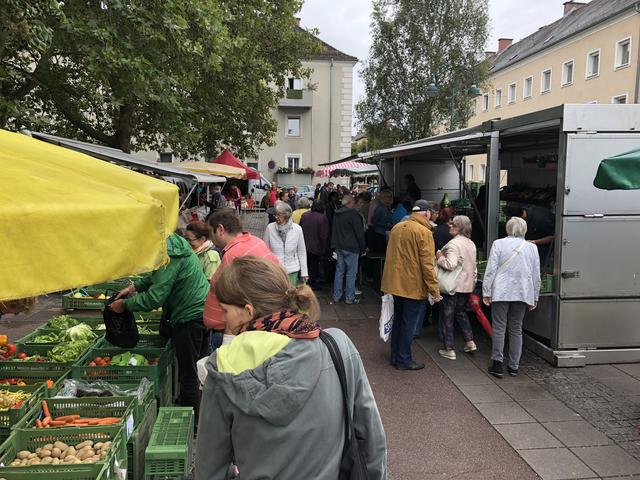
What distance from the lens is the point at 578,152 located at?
576 centimetres

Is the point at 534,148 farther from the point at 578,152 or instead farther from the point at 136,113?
the point at 136,113

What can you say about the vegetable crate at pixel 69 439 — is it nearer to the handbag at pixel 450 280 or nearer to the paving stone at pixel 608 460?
the paving stone at pixel 608 460

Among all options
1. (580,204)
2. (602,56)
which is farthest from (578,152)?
(602,56)

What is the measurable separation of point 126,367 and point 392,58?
25.8 m

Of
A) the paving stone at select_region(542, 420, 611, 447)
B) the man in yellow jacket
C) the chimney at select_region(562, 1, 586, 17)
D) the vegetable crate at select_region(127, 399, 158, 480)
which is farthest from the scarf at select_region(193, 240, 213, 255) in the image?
the chimney at select_region(562, 1, 586, 17)

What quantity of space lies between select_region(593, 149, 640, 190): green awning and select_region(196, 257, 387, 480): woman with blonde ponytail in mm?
3451

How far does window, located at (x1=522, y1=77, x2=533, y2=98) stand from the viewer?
3697 cm

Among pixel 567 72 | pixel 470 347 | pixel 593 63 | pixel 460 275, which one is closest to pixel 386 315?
pixel 460 275

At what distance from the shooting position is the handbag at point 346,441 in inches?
72.0

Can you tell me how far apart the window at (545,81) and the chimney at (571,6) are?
20.6ft

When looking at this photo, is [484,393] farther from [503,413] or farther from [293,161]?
[293,161]

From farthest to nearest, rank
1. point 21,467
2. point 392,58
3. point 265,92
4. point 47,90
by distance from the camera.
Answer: point 392,58, point 265,92, point 47,90, point 21,467

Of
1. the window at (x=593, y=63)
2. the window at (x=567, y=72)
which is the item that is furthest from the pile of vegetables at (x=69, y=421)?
the window at (x=567, y=72)

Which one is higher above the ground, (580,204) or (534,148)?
(534,148)
